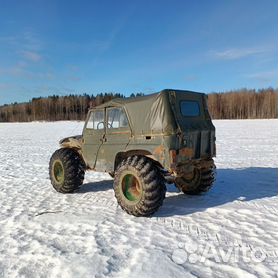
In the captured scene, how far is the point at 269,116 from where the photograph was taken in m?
92.9

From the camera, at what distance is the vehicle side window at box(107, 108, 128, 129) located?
7410 mm

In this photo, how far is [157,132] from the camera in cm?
672

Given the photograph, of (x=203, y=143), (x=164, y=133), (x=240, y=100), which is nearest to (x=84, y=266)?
(x=164, y=133)

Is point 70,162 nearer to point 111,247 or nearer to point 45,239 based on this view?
point 45,239

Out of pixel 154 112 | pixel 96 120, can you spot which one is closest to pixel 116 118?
pixel 96 120

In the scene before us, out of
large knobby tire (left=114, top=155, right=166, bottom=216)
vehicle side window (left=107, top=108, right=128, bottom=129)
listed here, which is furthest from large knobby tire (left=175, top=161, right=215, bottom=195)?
vehicle side window (left=107, top=108, right=128, bottom=129)

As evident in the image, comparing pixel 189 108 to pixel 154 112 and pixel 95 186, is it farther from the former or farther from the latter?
pixel 95 186

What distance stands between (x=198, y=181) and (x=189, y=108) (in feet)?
5.87

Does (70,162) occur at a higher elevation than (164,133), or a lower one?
lower

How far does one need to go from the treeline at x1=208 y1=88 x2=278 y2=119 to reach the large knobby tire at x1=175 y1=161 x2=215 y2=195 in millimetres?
90204

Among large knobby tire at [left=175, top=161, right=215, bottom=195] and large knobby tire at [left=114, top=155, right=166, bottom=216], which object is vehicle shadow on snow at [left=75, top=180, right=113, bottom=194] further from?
large knobby tire at [left=114, top=155, right=166, bottom=216]

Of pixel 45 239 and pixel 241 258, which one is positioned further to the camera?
pixel 45 239

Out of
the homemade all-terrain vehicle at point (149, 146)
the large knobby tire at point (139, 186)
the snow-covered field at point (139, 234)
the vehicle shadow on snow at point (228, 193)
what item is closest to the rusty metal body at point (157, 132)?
the homemade all-terrain vehicle at point (149, 146)

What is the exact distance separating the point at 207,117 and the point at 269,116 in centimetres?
9166
